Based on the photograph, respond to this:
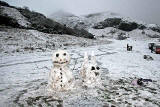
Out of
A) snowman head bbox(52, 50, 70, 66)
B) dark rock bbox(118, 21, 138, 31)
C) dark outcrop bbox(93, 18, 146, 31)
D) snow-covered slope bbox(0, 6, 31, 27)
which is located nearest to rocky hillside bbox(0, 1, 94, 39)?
snow-covered slope bbox(0, 6, 31, 27)

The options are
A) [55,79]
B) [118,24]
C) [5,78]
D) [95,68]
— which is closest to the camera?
[55,79]

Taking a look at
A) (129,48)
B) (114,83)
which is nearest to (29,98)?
(114,83)

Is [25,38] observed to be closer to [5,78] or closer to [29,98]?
[5,78]

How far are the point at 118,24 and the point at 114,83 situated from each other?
386 feet

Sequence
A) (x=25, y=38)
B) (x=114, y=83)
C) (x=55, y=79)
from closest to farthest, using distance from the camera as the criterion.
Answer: (x=55, y=79) → (x=114, y=83) → (x=25, y=38)

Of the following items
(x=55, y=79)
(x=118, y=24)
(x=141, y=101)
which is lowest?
(x=141, y=101)

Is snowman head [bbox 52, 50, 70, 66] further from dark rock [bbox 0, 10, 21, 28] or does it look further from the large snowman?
dark rock [bbox 0, 10, 21, 28]

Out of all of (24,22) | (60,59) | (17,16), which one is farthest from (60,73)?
(17,16)

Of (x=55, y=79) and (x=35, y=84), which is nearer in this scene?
(x=55, y=79)

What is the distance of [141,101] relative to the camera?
689 cm

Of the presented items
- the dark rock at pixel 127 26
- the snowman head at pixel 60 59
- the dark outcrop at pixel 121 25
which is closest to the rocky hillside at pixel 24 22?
the snowman head at pixel 60 59

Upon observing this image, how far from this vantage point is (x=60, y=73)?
7.27m

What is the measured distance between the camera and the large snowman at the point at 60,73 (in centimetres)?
727

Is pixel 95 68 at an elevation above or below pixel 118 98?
above
